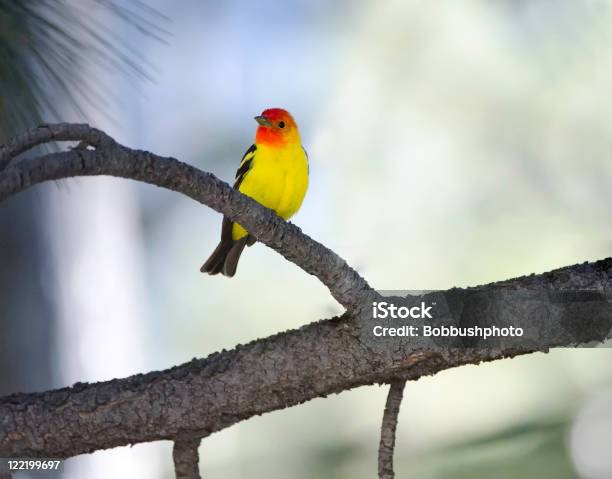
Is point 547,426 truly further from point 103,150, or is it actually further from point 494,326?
point 103,150

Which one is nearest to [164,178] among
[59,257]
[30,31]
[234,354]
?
[234,354]

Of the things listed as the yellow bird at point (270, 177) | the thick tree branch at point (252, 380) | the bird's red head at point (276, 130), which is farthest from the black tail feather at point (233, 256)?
the thick tree branch at point (252, 380)

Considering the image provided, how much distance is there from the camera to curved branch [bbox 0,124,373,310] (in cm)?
87

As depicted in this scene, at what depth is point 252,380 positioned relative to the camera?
3.92 feet

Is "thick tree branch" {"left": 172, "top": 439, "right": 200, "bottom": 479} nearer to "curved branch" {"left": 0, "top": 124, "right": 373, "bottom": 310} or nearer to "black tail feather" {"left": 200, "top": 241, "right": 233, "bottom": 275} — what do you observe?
"curved branch" {"left": 0, "top": 124, "right": 373, "bottom": 310}

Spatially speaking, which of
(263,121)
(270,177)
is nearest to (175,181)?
(270,177)

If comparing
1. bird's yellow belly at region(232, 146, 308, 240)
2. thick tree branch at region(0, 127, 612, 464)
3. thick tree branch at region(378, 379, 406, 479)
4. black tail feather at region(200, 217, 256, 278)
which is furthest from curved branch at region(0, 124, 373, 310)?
black tail feather at region(200, 217, 256, 278)

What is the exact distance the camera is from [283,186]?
6.90 ft

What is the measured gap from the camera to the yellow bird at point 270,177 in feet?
6.89

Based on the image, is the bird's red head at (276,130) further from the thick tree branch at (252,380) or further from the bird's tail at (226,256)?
the thick tree branch at (252,380)

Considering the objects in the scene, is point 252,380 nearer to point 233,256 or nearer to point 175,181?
point 175,181

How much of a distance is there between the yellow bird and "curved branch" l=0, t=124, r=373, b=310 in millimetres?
937

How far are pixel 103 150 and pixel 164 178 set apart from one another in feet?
0.29

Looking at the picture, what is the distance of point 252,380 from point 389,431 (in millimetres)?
202
